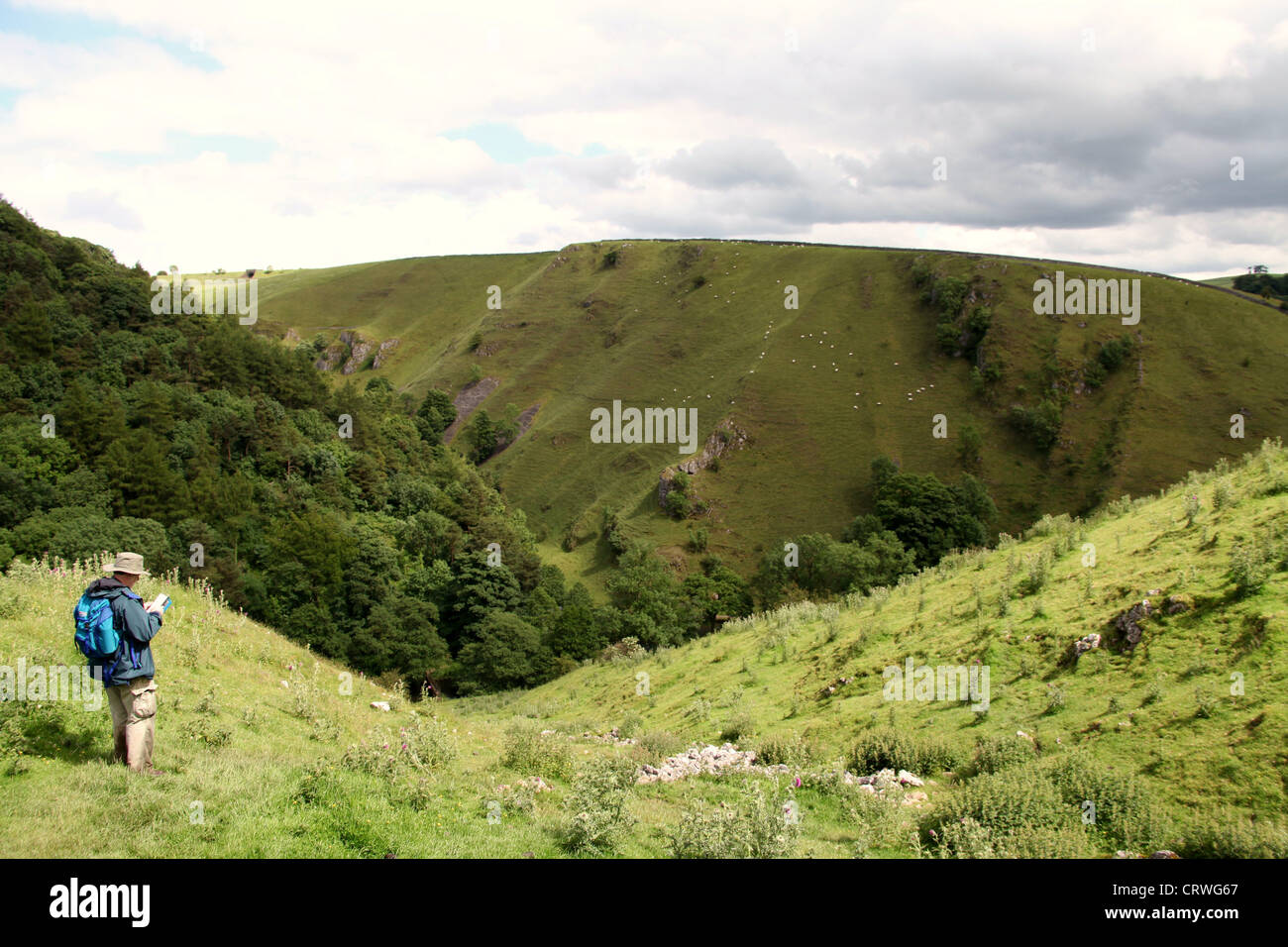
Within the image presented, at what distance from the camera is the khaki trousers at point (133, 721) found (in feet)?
25.8

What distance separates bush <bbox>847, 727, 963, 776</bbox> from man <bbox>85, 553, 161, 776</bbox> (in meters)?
10.6

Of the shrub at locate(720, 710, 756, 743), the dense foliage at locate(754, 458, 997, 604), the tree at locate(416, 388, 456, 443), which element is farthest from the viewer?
the tree at locate(416, 388, 456, 443)

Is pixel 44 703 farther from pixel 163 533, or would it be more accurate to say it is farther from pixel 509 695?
pixel 163 533

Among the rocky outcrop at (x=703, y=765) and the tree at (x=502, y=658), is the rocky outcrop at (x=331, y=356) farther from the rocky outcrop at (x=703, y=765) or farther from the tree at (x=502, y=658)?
the rocky outcrop at (x=703, y=765)

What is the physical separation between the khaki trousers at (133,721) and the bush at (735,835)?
Answer: 6037 mm

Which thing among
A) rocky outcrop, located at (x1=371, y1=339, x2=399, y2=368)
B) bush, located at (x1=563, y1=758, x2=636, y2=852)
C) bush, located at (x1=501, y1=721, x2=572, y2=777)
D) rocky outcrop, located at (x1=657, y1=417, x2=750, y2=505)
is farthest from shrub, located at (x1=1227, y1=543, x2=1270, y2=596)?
rocky outcrop, located at (x1=371, y1=339, x2=399, y2=368)

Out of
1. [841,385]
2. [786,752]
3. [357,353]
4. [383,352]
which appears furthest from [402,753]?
[357,353]

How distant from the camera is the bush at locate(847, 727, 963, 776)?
12.1 metres

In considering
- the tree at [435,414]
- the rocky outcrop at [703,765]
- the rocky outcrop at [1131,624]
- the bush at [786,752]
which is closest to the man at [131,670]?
the rocky outcrop at [703,765]

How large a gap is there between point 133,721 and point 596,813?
5263 mm

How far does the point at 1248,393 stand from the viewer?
73000 mm

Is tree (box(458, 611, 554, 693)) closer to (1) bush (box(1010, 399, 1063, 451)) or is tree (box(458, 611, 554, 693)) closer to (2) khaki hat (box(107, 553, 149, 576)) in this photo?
(2) khaki hat (box(107, 553, 149, 576))
